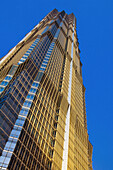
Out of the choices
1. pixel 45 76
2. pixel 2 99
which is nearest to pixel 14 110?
pixel 2 99

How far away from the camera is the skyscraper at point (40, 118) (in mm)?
60250

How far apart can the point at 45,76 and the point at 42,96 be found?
528 inches

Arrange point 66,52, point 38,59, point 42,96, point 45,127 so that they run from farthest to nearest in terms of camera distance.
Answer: point 66,52, point 38,59, point 42,96, point 45,127

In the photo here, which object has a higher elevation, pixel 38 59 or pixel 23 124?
pixel 38 59

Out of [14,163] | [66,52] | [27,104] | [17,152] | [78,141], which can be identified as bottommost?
[14,163]

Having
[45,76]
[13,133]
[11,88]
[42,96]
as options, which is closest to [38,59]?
[45,76]

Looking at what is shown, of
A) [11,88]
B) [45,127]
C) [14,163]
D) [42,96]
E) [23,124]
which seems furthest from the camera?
[42,96]

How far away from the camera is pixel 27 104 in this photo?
7362 cm

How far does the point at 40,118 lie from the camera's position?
252 feet

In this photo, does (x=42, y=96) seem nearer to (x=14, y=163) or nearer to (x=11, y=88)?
(x=11, y=88)

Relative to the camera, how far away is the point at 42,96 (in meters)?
84.8

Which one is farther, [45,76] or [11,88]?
[45,76]

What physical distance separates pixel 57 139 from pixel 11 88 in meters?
28.4

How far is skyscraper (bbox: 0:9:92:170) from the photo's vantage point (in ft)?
Answer: 198
